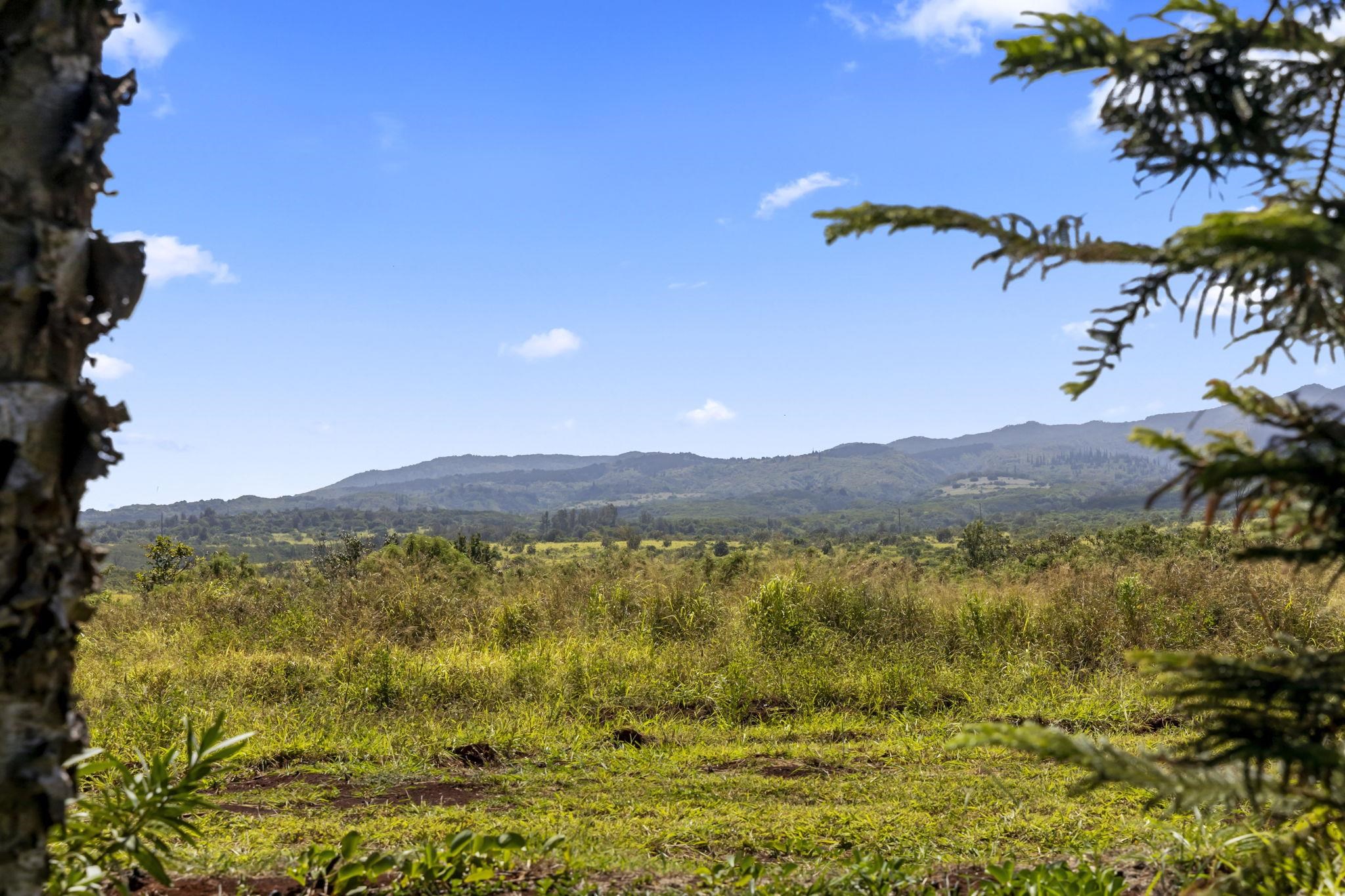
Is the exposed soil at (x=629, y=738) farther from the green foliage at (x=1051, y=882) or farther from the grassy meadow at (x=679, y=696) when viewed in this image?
the green foliage at (x=1051, y=882)

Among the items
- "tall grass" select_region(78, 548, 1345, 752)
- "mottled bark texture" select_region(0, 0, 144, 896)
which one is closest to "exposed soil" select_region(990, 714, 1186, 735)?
Answer: "tall grass" select_region(78, 548, 1345, 752)

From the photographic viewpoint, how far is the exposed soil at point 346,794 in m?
5.09

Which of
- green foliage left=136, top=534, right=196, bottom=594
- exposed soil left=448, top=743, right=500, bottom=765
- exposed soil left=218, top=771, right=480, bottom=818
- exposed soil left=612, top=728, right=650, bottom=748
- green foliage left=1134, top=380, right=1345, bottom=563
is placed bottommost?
exposed soil left=612, top=728, right=650, bottom=748

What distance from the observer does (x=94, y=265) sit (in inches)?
83.2

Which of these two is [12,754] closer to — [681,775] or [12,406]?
[12,406]

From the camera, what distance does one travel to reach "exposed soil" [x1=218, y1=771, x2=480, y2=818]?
5090 mm

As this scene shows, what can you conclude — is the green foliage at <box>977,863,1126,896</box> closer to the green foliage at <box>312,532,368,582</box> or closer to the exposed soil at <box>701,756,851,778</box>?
Result: the exposed soil at <box>701,756,851,778</box>

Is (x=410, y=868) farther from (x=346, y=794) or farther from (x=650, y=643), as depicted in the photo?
(x=650, y=643)

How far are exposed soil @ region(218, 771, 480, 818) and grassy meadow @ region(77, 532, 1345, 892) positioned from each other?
0.8 inches

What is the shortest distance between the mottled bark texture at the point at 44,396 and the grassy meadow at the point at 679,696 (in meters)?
1.97

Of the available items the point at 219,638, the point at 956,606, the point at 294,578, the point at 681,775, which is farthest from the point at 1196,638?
the point at 294,578

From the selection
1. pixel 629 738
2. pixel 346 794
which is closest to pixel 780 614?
pixel 629 738

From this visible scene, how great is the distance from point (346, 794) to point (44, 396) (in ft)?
13.3

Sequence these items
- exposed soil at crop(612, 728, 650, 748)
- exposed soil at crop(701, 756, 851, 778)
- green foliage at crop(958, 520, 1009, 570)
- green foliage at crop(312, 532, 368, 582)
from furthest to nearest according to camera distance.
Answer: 1. green foliage at crop(958, 520, 1009, 570)
2. green foliage at crop(312, 532, 368, 582)
3. exposed soil at crop(612, 728, 650, 748)
4. exposed soil at crop(701, 756, 851, 778)
